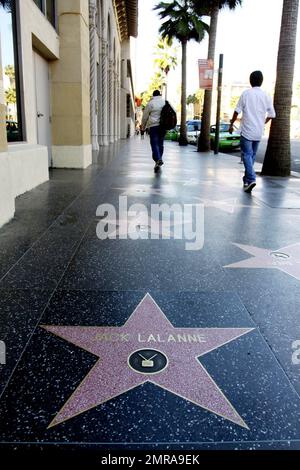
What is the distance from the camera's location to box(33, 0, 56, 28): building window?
8246 millimetres

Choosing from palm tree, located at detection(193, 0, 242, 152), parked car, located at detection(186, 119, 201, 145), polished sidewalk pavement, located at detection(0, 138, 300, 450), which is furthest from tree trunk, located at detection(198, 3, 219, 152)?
polished sidewalk pavement, located at detection(0, 138, 300, 450)

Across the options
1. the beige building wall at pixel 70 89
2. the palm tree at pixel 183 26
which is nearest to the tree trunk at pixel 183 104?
the palm tree at pixel 183 26

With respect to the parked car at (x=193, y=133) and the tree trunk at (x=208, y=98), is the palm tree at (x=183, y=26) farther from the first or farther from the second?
the tree trunk at (x=208, y=98)

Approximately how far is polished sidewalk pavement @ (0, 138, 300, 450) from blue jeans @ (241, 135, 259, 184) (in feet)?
9.90

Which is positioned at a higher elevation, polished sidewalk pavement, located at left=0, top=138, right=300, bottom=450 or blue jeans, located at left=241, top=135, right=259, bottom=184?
blue jeans, located at left=241, top=135, right=259, bottom=184

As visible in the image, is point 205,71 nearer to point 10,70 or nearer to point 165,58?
point 10,70

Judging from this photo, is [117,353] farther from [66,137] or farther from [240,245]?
[66,137]

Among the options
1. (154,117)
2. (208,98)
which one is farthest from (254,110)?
(208,98)

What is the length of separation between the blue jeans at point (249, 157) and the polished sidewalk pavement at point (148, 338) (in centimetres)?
302

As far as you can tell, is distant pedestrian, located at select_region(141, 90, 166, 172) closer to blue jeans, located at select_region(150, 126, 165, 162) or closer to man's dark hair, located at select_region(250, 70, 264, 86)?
blue jeans, located at select_region(150, 126, 165, 162)

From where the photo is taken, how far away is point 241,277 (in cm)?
318

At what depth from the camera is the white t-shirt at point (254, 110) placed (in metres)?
7.45
